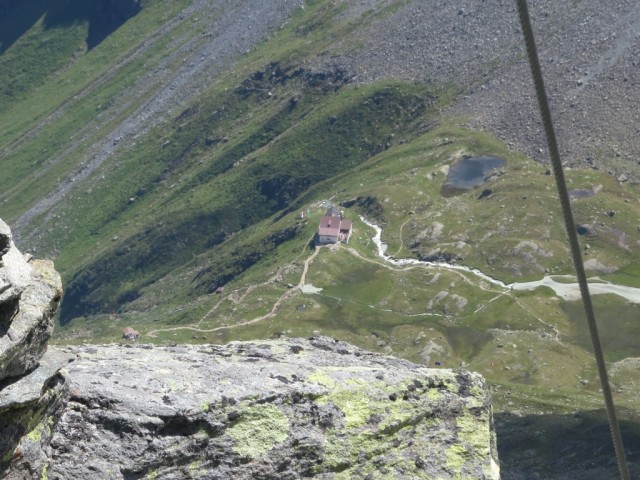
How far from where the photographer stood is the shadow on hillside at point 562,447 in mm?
119250

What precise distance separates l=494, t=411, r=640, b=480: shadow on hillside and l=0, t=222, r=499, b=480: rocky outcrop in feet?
313

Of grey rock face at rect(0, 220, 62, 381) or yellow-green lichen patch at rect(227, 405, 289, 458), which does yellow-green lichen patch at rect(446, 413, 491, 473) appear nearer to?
yellow-green lichen patch at rect(227, 405, 289, 458)

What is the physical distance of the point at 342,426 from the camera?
23.2m

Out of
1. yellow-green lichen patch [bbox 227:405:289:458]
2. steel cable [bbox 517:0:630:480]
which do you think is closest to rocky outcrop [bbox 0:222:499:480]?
yellow-green lichen patch [bbox 227:405:289:458]

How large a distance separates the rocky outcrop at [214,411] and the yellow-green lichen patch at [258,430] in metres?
0.03

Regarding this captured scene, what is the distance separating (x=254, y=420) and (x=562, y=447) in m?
116

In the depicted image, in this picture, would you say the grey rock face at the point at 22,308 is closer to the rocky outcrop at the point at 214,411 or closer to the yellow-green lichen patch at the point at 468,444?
the rocky outcrop at the point at 214,411

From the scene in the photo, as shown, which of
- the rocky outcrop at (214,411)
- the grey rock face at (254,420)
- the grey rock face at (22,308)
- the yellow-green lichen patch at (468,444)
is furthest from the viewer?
the yellow-green lichen patch at (468,444)

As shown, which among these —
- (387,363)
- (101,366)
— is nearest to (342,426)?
(387,363)

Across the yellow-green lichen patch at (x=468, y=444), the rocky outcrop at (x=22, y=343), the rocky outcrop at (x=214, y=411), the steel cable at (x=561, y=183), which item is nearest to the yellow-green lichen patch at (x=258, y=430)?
the rocky outcrop at (x=214, y=411)

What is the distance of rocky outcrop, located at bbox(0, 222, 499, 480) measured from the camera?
733 inches

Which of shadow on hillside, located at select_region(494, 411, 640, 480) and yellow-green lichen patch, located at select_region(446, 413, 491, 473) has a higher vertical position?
shadow on hillside, located at select_region(494, 411, 640, 480)

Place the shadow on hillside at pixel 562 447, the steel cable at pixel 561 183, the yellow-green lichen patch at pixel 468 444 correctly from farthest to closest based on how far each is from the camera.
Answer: the shadow on hillside at pixel 562 447
the yellow-green lichen patch at pixel 468 444
the steel cable at pixel 561 183

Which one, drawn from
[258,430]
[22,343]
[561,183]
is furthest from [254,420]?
[561,183]
